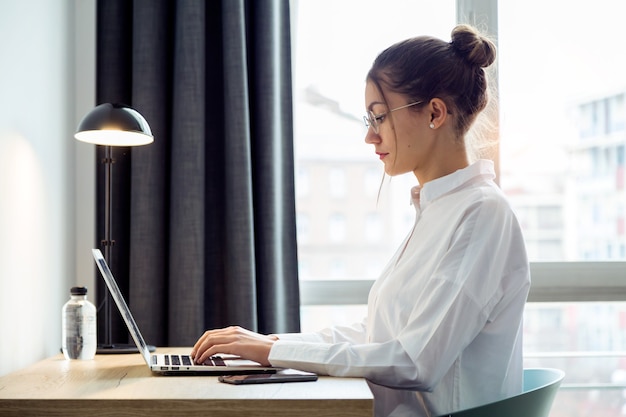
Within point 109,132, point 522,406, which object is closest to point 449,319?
point 522,406

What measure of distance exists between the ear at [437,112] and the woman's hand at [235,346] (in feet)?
1.86

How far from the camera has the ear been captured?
163 centimetres

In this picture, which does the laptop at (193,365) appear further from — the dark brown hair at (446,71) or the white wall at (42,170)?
the dark brown hair at (446,71)

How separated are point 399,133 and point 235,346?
0.57 m

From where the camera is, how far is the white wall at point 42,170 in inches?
67.5

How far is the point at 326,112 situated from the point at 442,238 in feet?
3.97

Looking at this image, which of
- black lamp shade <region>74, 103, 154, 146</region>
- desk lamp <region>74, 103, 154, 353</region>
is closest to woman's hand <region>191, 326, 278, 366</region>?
desk lamp <region>74, 103, 154, 353</region>

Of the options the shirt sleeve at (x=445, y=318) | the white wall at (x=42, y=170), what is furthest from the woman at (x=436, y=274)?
the white wall at (x=42, y=170)

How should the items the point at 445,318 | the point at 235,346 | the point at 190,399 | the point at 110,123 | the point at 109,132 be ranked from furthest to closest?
the point at 109,132, the point at 110,123, the point at 235,346, the point at 445,318, the point at 190,399

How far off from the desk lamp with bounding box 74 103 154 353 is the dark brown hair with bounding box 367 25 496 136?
0.61 meters

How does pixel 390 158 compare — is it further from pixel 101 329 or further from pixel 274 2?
pixel 101 329

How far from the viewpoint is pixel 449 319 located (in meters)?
1.36

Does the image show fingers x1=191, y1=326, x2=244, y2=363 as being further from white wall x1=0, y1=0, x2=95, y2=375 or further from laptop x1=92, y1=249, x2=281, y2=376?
white wall x1=0, y1=0, x2=95, y2=375

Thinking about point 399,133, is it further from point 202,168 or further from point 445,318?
point 202,168
